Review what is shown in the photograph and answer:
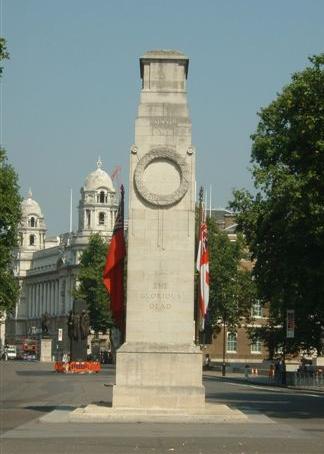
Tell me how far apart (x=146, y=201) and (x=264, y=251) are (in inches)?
901

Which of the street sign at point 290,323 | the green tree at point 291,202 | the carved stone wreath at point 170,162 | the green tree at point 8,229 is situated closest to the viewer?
the carved stone wreath at point 170,162

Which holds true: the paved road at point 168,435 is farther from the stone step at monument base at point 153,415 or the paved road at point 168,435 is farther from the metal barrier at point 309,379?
the metal barrier at point 309,379

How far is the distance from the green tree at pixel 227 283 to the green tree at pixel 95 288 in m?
17.8

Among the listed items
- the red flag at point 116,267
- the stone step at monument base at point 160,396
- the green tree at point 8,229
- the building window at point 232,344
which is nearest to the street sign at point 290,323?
the green tree at point 8,229

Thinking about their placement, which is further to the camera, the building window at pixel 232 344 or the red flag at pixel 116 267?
the building window at pixel 232 344

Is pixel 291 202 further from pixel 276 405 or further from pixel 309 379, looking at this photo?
pixel 309 379

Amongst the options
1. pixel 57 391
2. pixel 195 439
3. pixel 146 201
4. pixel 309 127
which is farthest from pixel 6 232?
pixel 195 439

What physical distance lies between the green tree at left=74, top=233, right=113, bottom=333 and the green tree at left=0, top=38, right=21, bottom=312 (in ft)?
163

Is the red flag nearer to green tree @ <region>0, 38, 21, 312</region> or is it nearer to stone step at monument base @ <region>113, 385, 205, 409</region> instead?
stone step at monument base @ <region>113, 385, 205, 409</region>

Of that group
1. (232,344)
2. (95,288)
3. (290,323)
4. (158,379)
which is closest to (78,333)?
(290,323)

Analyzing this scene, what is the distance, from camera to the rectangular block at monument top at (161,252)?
33.2 meters

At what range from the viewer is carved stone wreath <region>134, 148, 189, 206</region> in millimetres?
34156

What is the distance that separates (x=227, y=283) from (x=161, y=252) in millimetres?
75564

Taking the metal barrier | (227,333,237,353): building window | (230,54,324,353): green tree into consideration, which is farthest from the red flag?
(227,333,237,353): building window
